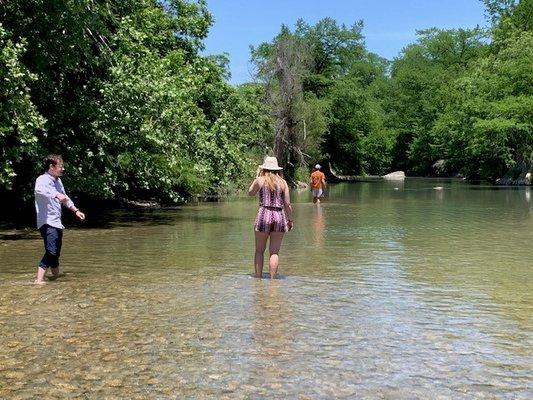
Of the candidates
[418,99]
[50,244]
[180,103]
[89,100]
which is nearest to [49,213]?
[50,244]

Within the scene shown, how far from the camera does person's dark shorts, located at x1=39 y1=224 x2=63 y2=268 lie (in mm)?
9969

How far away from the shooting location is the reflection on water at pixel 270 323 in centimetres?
548

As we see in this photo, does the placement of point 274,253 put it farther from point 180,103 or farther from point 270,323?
point 180,103

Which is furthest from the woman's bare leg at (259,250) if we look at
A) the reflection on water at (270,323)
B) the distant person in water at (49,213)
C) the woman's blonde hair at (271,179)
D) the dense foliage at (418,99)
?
the dense foliage at (418,99)

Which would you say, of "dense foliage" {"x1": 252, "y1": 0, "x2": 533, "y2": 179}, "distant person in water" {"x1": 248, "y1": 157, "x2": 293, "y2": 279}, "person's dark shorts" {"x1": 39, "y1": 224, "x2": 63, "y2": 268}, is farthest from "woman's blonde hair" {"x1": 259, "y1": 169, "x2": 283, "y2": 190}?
"dense foliage" {"x1": 252, "y1": 0, "x2": 533, "y2": 179}

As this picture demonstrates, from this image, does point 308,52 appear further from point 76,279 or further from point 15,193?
point 76,279

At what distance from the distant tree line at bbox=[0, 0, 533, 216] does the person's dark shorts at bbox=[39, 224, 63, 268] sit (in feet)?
18.7

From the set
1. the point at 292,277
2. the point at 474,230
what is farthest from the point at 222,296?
the point at 474,230

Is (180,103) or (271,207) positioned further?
(180,103)

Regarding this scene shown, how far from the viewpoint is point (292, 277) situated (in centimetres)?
1073

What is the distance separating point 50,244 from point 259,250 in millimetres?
3235

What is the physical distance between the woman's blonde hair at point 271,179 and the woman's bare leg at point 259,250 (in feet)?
2.54

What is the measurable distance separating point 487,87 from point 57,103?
168ft

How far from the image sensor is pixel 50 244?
9.98m
